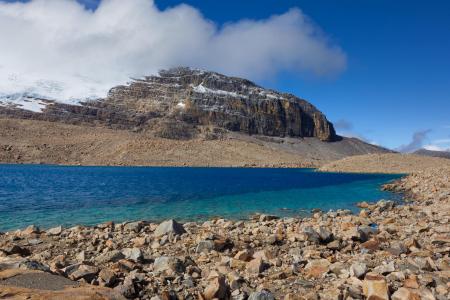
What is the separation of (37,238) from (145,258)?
7.76 metres

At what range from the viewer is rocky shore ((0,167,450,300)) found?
28.1 feet

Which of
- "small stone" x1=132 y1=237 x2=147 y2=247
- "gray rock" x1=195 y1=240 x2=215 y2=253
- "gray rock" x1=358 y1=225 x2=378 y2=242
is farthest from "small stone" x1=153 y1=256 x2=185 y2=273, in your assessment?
"gray rock" x1=358 y1=225 x2=378 y2=242

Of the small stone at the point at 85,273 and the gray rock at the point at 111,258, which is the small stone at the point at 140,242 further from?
the small stone at the point at 85,273

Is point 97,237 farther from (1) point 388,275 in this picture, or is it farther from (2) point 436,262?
(2) point 436,262

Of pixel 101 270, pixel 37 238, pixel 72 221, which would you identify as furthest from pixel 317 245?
pixel 72 221

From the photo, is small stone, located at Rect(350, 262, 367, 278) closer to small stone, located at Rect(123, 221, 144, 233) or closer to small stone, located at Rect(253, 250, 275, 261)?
small stone, located at Rect(253, 250, 275, 261)

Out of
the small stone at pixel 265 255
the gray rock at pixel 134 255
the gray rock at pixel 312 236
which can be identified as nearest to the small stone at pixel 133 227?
the gray rock at pixel 134 255

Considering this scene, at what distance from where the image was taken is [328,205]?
118ft

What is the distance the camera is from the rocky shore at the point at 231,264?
8.55 meters

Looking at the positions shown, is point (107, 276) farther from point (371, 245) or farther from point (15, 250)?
point (371, 245)

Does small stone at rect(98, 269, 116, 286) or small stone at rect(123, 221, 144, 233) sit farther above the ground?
small stone at rect(98, 269, 116, 286)

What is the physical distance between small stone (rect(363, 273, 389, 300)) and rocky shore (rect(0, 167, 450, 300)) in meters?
0.02

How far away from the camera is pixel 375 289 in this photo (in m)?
8.75

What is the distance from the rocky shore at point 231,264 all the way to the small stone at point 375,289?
0.07ft
